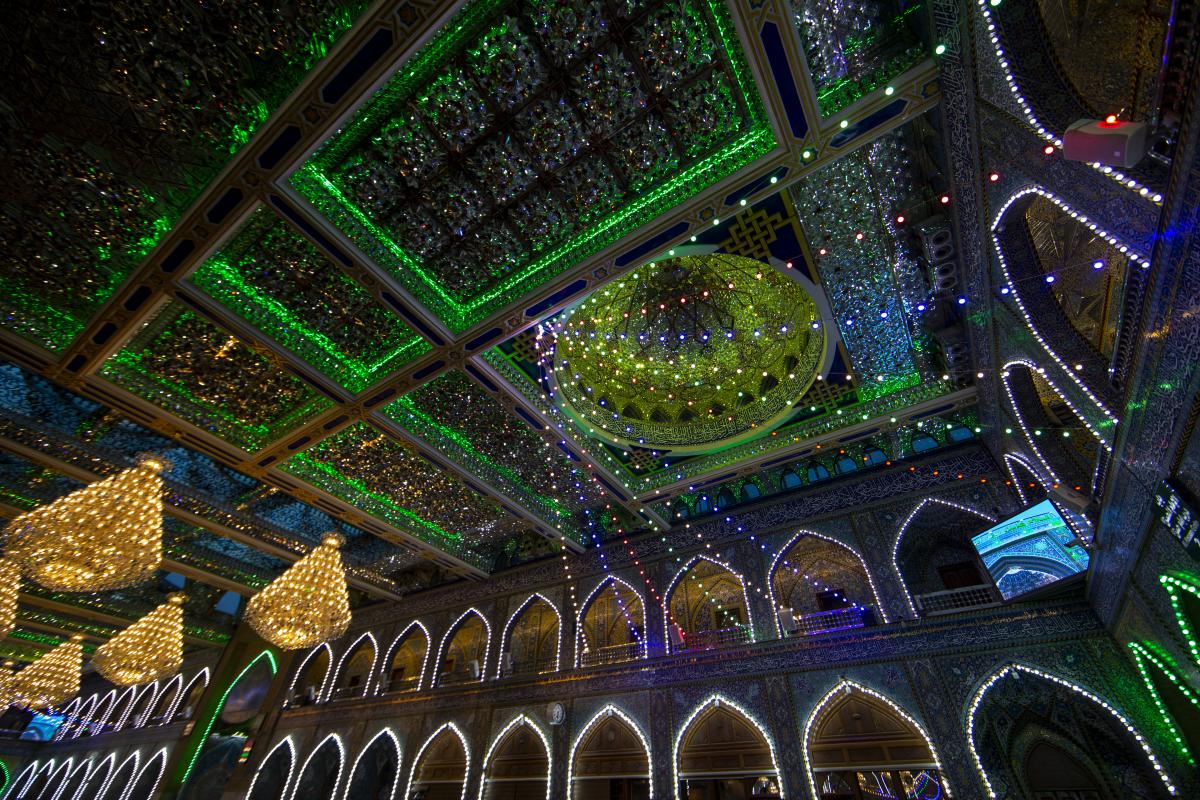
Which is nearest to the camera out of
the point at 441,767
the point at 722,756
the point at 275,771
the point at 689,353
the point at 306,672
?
the point at 722,756

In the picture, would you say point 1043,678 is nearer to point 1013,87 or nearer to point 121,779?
point 1013,87

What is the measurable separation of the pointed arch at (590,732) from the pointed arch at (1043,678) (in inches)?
163

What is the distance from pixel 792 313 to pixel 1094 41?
154 inches

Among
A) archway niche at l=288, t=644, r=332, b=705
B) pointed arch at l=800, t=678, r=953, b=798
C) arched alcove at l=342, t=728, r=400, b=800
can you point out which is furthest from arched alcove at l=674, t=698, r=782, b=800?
archway niche at l=288, t=644, r=332, b=705

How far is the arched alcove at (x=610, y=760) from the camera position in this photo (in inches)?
296

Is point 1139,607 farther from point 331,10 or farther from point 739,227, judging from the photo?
point 331,10

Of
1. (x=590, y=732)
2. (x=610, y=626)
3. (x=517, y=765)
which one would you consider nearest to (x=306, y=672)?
(x=517, y=765)

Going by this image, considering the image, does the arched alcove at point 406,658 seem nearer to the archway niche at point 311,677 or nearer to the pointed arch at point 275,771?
the archway niche at point 311,677

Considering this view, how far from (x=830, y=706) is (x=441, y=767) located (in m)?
7.45

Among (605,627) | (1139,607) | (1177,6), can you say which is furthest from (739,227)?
(605,627)

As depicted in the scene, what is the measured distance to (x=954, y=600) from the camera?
7.23m

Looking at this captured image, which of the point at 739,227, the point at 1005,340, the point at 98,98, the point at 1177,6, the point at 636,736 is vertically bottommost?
the point at 636,736

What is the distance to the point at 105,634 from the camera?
1408 centimetres

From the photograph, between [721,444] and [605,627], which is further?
[605,627]
